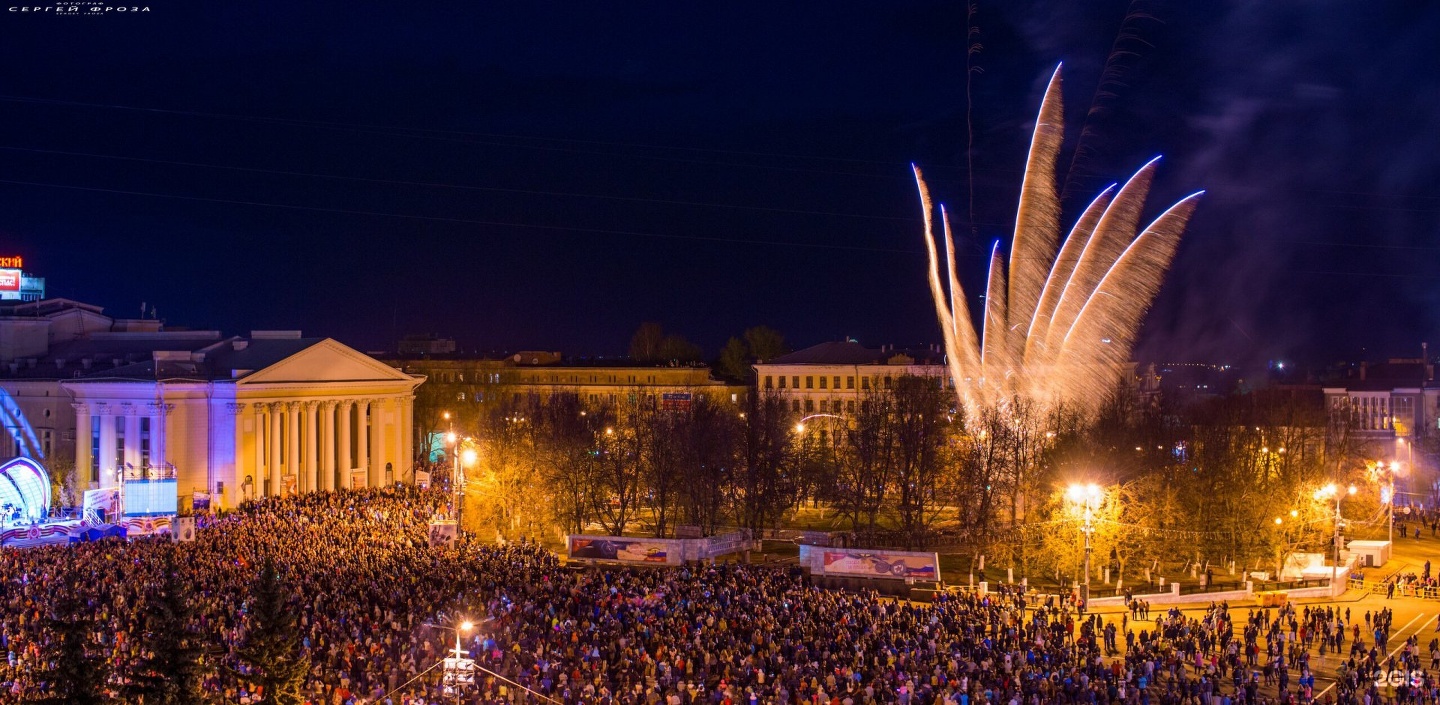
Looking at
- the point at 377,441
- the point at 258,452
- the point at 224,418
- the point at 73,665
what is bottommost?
the point at 73,665

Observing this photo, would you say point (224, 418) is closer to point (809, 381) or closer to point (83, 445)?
point (83, 445)

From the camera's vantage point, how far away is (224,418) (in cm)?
6238

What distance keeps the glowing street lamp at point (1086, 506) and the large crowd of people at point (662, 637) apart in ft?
3.28

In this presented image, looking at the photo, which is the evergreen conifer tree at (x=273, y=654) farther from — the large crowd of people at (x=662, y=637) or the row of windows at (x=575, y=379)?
the row of windows at (x=575, y=379)

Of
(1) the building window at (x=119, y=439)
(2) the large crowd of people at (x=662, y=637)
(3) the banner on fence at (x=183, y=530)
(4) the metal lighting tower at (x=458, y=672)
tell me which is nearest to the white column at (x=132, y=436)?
(1) the building window at (x=119, y=439)

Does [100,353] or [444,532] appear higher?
[100,353]

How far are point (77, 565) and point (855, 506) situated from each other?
28.3 m

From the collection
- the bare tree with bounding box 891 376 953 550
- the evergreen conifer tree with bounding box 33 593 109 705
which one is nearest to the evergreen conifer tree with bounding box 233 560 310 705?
the evergreen conifer tree with bounding box 33 593 109 705

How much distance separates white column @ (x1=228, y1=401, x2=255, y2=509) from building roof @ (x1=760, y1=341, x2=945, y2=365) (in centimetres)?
4170

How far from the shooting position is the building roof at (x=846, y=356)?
301 feet

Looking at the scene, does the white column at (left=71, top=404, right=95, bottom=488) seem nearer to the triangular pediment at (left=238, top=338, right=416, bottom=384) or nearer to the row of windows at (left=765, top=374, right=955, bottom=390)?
the triangular pediment at (left=238, top=338, right=416, bottom=384)

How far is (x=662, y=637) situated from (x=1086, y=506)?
15931mm

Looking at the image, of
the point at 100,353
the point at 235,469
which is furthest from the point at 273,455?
the point at 100,353

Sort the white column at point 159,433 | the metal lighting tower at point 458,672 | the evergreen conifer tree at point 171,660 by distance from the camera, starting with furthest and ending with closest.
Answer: the white column at point 159,433 → the metal lighting tower at point 458,672 → the evergreen conifer tree at point 171,660
